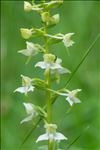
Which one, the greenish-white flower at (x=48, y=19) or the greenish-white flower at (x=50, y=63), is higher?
the greenish-white flower at (x=48, y=19)

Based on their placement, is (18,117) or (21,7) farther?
(21,7)

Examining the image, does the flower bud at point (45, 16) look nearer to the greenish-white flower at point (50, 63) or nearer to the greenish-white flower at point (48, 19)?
the greenish-white flower at point (48, 19)

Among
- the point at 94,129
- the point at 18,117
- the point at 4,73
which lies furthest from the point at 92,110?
the point at 4,73

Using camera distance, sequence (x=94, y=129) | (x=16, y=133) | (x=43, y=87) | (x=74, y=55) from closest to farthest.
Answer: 1. (x=43, y=87)
2. (x=94, y=129)
3. (x=16, y=133)
4. (x=74, y=55)

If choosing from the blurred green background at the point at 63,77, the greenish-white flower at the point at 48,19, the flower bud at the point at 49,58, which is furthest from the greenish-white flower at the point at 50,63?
the blurred green background at the point at 63,77

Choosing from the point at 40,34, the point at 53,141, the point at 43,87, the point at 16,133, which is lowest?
the point at 16,133

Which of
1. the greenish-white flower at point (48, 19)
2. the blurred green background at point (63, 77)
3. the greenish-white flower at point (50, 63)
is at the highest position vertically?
the greenish-white flower at point (48, 19)

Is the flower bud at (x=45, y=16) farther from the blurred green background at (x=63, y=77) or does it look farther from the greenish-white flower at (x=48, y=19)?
the blurred green background at (x=63, y=77)

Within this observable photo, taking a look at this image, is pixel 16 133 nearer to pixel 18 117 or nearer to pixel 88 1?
pixel 18 117

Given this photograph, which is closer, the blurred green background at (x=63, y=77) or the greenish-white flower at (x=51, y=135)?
the greenish-white flower at (x=51, y=135)
